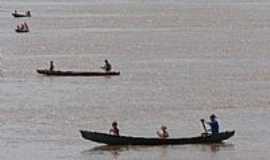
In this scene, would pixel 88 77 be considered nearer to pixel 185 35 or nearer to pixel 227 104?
pixel 227 104

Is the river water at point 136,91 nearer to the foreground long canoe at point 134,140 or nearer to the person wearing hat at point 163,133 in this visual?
the foreground long canoe at point 134,140

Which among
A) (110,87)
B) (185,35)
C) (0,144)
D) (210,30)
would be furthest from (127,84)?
(210,30)

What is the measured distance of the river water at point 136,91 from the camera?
40.8 m

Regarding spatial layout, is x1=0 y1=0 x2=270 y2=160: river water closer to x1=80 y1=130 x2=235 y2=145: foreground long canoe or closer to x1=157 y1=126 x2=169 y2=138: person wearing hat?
x1=80 y1=130 x2=235 y2=145: foreground long canoe

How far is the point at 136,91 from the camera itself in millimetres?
56344

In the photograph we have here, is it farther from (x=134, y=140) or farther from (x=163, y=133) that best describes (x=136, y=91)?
(x=134, y=140)

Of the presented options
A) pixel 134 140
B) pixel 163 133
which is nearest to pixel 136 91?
pixel 163 133

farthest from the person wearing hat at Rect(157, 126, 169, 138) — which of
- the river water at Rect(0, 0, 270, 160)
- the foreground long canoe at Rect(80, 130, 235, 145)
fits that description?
the river water at Rect(0, 0, 270, 160)

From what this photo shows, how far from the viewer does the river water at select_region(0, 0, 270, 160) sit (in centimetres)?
4078

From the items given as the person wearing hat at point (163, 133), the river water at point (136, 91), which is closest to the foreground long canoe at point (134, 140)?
the river water at point (136, 91)

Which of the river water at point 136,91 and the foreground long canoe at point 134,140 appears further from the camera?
the river water at point 136,91

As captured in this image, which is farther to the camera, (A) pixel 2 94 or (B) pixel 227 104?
(A) pixel 2 94

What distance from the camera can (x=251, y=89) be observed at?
56.9m

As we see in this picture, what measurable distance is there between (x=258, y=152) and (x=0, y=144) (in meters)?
8.95
